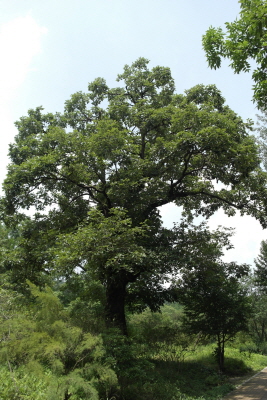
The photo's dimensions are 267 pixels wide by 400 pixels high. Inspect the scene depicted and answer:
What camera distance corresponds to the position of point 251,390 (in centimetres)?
1093

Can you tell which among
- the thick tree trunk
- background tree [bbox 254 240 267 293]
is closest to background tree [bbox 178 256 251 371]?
the thick tree trunk

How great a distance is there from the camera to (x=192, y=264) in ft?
37.5

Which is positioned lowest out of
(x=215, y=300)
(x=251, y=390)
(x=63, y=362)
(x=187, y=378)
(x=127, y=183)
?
(x=251, y=390)

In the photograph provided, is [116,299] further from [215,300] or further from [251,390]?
[251,390]

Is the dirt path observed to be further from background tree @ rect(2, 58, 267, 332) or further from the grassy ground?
background tree @ rect(2, 58, 267, 332)

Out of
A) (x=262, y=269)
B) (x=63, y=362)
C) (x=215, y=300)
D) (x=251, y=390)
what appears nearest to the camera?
(x=63, y=362)

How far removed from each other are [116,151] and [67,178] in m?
2.41

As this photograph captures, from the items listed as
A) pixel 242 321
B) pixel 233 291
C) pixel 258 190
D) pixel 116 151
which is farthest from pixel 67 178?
pixel 242 321

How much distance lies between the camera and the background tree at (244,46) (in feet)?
21.6

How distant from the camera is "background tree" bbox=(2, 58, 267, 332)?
33.7 ft

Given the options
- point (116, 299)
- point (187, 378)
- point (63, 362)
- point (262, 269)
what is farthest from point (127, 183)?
point (262, 269)

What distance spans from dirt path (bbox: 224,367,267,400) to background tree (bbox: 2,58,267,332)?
→ 13.8 feet

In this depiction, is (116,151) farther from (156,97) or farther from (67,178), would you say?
(156,97)

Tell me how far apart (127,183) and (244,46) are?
242 inches
